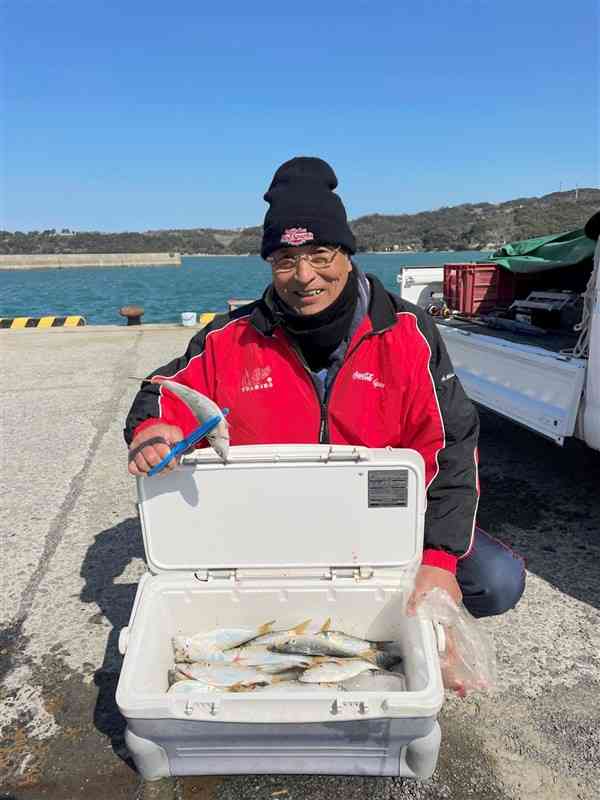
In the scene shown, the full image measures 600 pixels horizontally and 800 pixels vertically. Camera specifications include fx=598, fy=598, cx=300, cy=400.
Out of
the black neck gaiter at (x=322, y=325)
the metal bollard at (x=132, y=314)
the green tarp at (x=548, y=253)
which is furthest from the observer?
the metal bollard at (x=132, y=314)

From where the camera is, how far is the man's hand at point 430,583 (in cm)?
202

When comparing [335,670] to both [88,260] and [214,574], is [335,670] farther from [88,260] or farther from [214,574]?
[88,260]

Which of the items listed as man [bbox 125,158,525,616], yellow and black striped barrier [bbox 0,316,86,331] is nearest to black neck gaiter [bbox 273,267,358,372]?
man [bbox 125,158,525,616]

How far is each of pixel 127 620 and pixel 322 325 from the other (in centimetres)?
188

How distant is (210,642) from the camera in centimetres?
218

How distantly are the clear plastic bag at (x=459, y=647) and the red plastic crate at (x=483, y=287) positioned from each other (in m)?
4.17

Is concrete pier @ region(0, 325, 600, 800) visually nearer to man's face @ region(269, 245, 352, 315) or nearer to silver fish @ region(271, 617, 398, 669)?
silver fish @ region(271, 617, 398, 669)

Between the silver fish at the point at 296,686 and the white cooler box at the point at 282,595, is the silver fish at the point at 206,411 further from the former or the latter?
the silver fish at the point at 296,686

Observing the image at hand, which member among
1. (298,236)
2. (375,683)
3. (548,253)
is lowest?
(375,683)

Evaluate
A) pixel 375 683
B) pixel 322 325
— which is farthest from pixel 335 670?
pixel 322 325

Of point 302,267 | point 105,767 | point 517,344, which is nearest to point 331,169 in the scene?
point 302,267

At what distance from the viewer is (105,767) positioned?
2.15 meters

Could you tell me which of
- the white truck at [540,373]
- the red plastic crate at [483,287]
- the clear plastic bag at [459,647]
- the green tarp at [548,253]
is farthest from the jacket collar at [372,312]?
the red plastic crate at [483,287]

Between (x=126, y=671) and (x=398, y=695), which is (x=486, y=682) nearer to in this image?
(x=398, y=695)
